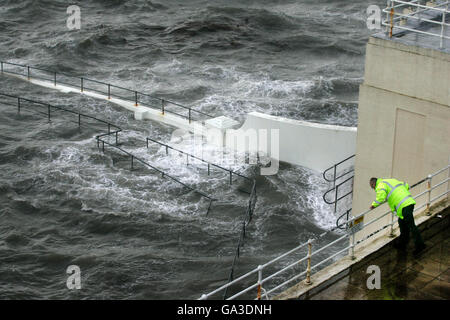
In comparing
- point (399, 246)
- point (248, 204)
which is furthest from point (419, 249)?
point (248, 204)

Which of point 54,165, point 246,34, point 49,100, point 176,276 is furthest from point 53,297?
point 246,34

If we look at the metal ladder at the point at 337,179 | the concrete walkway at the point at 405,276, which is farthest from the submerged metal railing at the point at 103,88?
the concrete walkway at the point at 405,276

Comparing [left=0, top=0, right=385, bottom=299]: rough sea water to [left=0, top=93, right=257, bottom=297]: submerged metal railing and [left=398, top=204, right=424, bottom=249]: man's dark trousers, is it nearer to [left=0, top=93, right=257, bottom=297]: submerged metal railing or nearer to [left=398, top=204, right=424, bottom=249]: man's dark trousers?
[left=0, top=93, right=257, bottom=297]: submerged metal railing

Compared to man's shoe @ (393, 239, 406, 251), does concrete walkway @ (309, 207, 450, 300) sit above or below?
below

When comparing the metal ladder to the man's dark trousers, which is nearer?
the man's dark trousers

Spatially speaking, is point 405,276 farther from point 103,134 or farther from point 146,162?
point 103,134

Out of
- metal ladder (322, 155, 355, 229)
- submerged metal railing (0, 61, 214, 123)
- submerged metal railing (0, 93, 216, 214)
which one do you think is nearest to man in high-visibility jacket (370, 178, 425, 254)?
metal ladder (322, 155, 355, 229)
